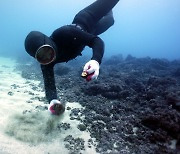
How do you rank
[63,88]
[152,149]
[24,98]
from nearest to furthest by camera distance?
[152,149] → [24,98] → [63,88]

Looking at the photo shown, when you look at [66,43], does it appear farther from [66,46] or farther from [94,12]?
[94,12]

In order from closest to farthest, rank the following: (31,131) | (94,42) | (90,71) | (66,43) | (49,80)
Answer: (90,71) < (94,42) < (66,43) < (49,80) < (31,131)

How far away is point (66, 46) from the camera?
15.0 ft

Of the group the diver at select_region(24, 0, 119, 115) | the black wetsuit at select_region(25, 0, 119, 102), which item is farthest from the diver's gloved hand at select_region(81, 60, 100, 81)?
the black wetsuit at select_region(25, 0, 119, 102)

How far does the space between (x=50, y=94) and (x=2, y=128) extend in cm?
197

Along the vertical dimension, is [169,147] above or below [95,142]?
below

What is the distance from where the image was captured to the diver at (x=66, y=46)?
3672mm

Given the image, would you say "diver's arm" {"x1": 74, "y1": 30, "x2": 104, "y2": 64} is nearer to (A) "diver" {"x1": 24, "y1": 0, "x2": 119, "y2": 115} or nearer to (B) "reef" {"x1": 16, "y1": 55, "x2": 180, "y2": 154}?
(A) "diver" {"x1": 24, "y1": 0, "x2": 119, "y2": 115}

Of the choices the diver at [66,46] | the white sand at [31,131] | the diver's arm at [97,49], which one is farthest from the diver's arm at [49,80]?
the white sand at [31,131]

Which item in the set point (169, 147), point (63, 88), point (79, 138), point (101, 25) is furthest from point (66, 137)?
point (63, 88)

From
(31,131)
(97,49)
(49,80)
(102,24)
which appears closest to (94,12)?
(102,24)

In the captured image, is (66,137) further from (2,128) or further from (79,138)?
(2,128)

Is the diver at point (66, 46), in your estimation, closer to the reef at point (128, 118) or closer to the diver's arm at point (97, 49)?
the diver's arm at point (97, 49)

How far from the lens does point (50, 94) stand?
15.8 ft
